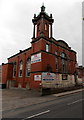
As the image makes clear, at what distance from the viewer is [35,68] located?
81.7 ft

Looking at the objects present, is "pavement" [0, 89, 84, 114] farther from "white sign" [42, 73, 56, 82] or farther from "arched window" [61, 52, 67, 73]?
"arched window" [61, 52, 67, 73]

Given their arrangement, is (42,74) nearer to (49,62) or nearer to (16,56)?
(49,62)

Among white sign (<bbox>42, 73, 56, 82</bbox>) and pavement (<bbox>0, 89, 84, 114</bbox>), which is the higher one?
white sign (<bbox>42, 73, 56, 82</bbox>)

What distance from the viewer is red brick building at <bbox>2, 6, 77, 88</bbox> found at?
24.0m

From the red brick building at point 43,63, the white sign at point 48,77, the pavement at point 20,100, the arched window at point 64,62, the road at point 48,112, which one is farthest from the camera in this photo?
the arched window at point 64,62

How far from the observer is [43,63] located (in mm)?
23672

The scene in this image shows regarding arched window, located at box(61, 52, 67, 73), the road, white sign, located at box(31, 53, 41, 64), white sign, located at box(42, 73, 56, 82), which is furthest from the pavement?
arched window, located at box(61, 52, 67, 73)

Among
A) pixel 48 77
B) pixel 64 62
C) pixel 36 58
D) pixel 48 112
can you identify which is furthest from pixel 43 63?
pixel 48 112

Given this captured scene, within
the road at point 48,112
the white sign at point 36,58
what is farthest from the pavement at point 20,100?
the white sign at point 36,58

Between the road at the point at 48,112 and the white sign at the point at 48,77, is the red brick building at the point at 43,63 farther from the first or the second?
the road at the point at 48,112

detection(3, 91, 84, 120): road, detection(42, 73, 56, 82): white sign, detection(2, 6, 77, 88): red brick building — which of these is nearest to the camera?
detection(3, 91, 84, 120): road

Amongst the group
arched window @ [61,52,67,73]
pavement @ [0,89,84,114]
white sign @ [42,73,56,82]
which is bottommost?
pavement @ [0,89,84,114]

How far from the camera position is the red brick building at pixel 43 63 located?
24047 millimetres

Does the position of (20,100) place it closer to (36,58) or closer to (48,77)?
(48,77)
